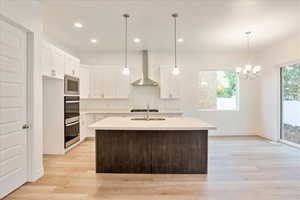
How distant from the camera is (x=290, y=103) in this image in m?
5.38

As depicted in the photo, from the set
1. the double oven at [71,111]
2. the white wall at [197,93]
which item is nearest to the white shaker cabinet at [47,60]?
the double oven at [71,111]

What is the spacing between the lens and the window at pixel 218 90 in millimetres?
6762

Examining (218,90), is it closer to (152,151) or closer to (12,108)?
(152,151)

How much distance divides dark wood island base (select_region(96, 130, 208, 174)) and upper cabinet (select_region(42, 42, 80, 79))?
1.67 m

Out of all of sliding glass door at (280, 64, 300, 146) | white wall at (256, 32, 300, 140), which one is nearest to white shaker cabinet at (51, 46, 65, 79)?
white wall at (256, 32, 300, 140)

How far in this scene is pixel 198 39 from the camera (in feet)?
17.1

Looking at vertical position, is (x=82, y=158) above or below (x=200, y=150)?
below

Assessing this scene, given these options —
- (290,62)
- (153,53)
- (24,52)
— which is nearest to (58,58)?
(24,52)

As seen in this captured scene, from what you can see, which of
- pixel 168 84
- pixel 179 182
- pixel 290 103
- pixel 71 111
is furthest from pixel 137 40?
pixel 290 103

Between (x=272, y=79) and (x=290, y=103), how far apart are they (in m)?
0.88

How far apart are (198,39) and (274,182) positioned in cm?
363

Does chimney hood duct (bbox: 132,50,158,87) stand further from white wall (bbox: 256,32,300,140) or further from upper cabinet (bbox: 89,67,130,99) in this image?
white wall (bbox: 256,32,300,140)

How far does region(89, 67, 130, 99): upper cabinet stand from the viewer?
630cm

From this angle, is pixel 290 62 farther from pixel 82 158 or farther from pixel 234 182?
pixel 82 158
